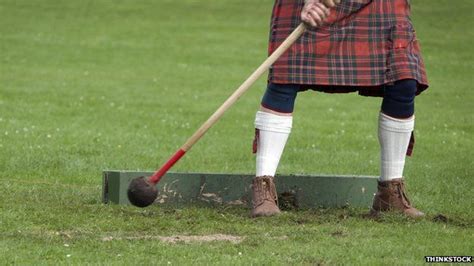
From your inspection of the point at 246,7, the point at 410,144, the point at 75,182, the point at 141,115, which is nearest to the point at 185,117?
the point at 141,115

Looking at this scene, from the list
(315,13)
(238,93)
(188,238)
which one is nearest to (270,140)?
(238,93)

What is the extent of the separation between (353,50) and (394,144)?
0.65 m

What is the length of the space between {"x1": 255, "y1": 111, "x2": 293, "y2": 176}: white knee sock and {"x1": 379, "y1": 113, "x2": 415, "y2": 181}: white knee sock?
623mm

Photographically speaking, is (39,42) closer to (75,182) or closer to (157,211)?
(75,182)

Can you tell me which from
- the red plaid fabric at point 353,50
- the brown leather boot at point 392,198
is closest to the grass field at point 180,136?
the brown leather boot at point 392,198

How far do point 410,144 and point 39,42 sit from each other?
18608 mm

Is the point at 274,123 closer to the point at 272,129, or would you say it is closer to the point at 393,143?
the point at 272,129

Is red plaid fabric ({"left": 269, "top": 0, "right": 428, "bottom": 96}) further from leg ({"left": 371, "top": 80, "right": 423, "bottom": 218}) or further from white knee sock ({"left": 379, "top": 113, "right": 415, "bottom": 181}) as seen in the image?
white knee sock ({"left": 379, "top": 113, "right": 415, "bottom": 181})

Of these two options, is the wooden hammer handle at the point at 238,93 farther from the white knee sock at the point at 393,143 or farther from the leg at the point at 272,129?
the white knee sock at the point at 393,143

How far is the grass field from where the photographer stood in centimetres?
608

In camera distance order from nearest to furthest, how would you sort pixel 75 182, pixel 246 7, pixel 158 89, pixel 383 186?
pixel 383 186 < pixel 75 182 < pixel 158 89 < pixel 246 7

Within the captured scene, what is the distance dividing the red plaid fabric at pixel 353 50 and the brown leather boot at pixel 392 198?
62 centimetres

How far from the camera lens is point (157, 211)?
23.9 feet

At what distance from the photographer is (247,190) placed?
25.3 feet
